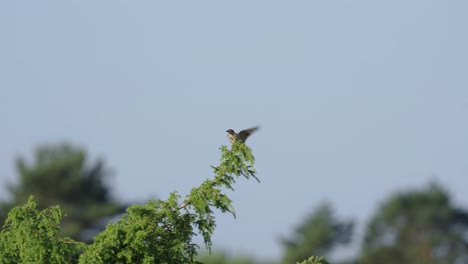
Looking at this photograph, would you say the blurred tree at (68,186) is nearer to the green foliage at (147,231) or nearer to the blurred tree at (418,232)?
the blurred tree at (418,232)

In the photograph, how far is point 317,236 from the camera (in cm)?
7144

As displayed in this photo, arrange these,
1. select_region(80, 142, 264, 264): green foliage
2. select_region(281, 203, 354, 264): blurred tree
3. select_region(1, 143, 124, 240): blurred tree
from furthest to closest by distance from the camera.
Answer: select_region(281, 203, 354, 264): blurred tree → select_region(1, 143, 124, 240): blurred tree → select_region(80, 142, 264, 264): green foliage

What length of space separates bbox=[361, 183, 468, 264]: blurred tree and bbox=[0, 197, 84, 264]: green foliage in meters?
64.6

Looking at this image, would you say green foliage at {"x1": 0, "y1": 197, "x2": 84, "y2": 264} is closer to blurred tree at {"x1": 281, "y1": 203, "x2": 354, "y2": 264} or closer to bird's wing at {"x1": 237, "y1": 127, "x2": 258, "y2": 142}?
bird's wing at {"x1": 237, "y1": 127, "x2": 258, "y2": 142}

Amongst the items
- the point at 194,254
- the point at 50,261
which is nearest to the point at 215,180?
the point at 194,254

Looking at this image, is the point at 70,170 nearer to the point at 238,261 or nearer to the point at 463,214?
the point at 238,261

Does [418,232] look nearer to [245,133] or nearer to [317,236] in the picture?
[317,236]

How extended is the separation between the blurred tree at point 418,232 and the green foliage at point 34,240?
212 feet

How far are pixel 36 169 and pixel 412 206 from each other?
28.1m

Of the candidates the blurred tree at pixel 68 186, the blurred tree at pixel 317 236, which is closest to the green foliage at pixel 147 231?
the blurred tree at pixel 68 186

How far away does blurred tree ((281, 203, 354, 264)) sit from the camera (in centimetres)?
6950

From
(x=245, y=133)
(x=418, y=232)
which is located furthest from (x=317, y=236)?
(x=245, y=133)

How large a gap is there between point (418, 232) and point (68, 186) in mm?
25885

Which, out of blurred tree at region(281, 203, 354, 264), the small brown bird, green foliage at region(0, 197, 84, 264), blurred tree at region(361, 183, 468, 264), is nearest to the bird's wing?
the small brown bird
